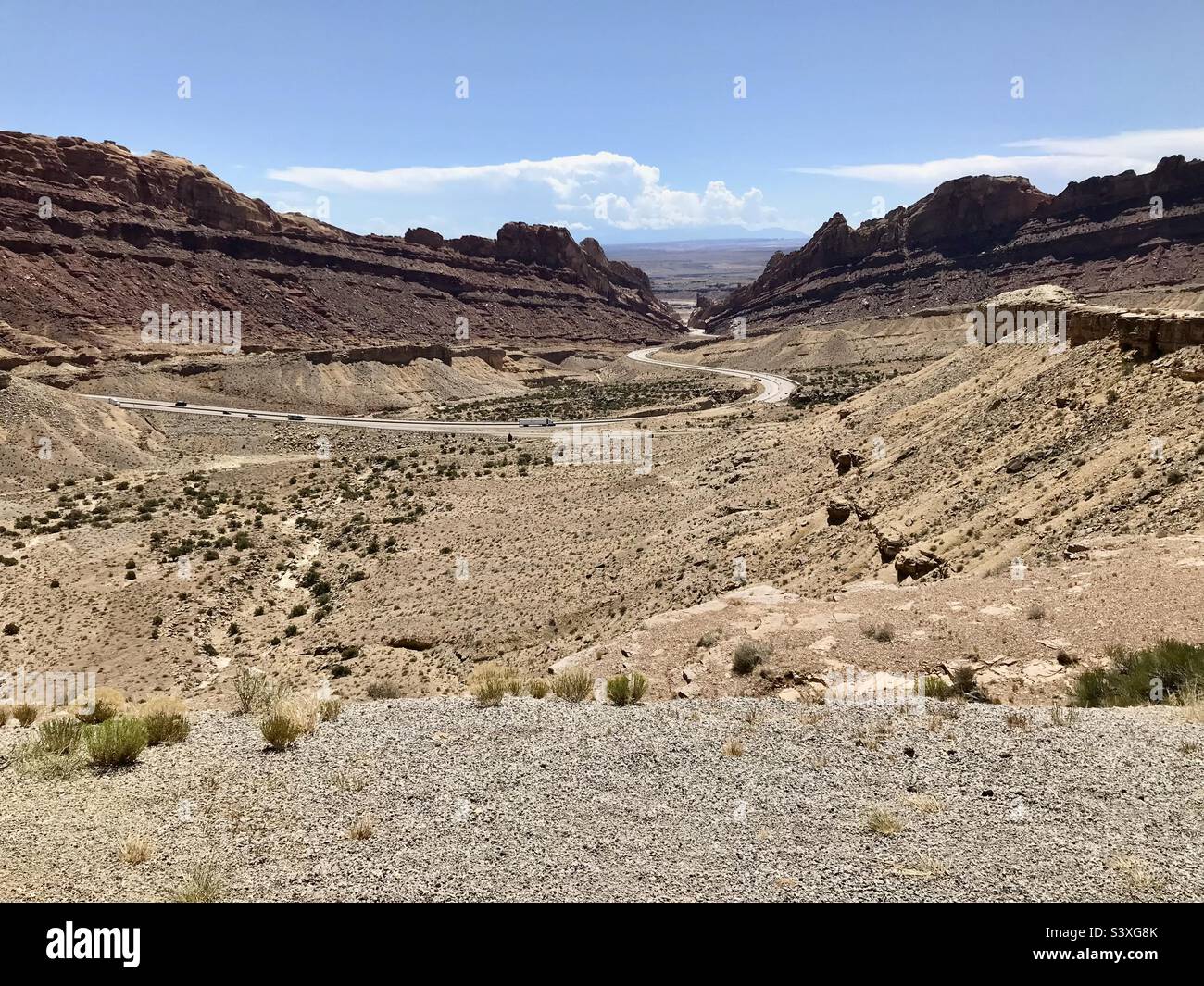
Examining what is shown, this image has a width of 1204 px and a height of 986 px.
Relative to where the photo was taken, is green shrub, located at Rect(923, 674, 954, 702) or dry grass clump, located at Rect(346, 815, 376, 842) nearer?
dry grass clump, located at Rect(346, 815, 376, 842)

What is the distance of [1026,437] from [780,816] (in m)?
19.0

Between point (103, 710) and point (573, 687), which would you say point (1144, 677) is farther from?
point (103, 710)

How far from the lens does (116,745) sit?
8961mm

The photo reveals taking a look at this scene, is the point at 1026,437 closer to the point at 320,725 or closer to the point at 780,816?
the point at 780,816

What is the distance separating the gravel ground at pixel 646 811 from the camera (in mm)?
6484

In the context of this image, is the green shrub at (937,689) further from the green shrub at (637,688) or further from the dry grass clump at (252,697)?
the dry grass clump at (252,697)

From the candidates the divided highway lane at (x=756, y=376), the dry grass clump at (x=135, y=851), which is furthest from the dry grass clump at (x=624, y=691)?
the divided highway lane at (x=756, y=376)

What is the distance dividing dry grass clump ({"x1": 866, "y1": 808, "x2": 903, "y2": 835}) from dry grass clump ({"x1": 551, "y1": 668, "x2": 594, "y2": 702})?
16.4 feet

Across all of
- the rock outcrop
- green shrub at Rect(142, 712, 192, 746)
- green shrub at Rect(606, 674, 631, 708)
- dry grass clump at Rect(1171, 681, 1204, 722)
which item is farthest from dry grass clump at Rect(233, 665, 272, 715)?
the rock outcrop

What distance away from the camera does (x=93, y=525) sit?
33219 mm

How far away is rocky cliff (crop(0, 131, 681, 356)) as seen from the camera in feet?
299

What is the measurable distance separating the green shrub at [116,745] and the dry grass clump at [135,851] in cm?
200

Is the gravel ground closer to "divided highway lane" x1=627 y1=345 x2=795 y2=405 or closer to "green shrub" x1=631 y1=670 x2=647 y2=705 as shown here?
"green shrub" x1=631 y1=670 x2=647 y2=705
